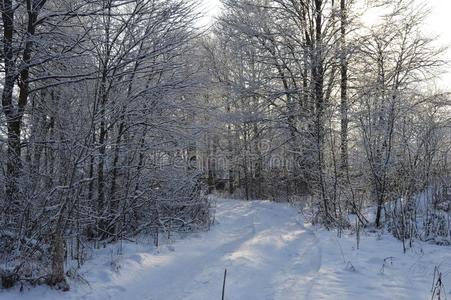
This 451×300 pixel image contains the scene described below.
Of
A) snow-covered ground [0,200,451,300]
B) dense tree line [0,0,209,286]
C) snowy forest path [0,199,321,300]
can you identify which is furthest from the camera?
dense tree line [0,0,209,286]

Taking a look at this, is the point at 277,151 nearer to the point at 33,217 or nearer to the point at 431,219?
the point at 431,219

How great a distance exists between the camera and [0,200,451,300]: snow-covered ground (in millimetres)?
5246

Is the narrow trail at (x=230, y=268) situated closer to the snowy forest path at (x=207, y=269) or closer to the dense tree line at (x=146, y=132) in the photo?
the snowy forest path at (x=207, y=269)

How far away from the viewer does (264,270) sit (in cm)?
656

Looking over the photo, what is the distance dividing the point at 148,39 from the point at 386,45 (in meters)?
7.00

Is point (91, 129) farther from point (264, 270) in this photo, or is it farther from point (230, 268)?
point (264, 270)

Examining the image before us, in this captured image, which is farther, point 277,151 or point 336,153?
point 277,151

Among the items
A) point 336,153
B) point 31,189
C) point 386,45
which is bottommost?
point 31,189

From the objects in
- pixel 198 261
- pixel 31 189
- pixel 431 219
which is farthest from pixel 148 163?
pixel 431 219

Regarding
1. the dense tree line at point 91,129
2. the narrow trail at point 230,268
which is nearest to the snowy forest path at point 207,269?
the narrow trail at point 230,268

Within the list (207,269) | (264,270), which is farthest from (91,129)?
(264,270)

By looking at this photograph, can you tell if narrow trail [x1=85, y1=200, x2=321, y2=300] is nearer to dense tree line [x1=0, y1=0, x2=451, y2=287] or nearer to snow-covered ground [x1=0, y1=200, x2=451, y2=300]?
snow-covered ground [x1=0, y1=200, x2=451, y2=300]

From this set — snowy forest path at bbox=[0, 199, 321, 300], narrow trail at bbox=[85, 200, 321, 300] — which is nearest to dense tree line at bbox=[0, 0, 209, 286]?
snowy forest path at bbox=[0, 199, 321, 300]

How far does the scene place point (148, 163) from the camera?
9.86m
